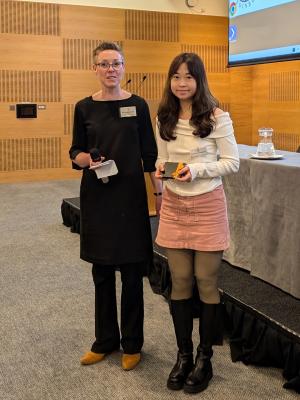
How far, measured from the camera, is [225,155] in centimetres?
215

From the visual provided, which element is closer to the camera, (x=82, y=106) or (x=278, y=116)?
(x=82, y=106)

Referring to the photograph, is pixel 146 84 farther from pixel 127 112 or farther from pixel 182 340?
pixel 182 340

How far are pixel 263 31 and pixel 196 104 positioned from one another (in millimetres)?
3816

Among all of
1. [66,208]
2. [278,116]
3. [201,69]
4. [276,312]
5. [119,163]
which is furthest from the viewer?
[278,116]

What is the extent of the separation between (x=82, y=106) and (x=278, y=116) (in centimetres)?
763

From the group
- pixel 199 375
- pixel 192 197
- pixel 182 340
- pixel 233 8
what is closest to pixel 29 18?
pixel 233 8

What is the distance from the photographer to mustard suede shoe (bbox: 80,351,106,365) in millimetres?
2541

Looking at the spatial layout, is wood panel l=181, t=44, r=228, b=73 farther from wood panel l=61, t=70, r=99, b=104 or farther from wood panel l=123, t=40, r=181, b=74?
wood panel l=61, t=70, r=99, b=104

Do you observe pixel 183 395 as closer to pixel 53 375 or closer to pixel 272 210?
pixel 53 375

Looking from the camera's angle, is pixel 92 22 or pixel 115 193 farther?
pixel 92 22

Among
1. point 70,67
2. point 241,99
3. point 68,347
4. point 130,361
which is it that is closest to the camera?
point 130,361

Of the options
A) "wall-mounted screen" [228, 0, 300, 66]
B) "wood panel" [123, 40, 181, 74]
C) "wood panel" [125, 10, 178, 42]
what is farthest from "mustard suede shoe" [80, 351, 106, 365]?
"wood panel" [125, 10, 178, 42]

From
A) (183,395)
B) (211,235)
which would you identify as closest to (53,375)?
(183,395)

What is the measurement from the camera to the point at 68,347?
2736mm
